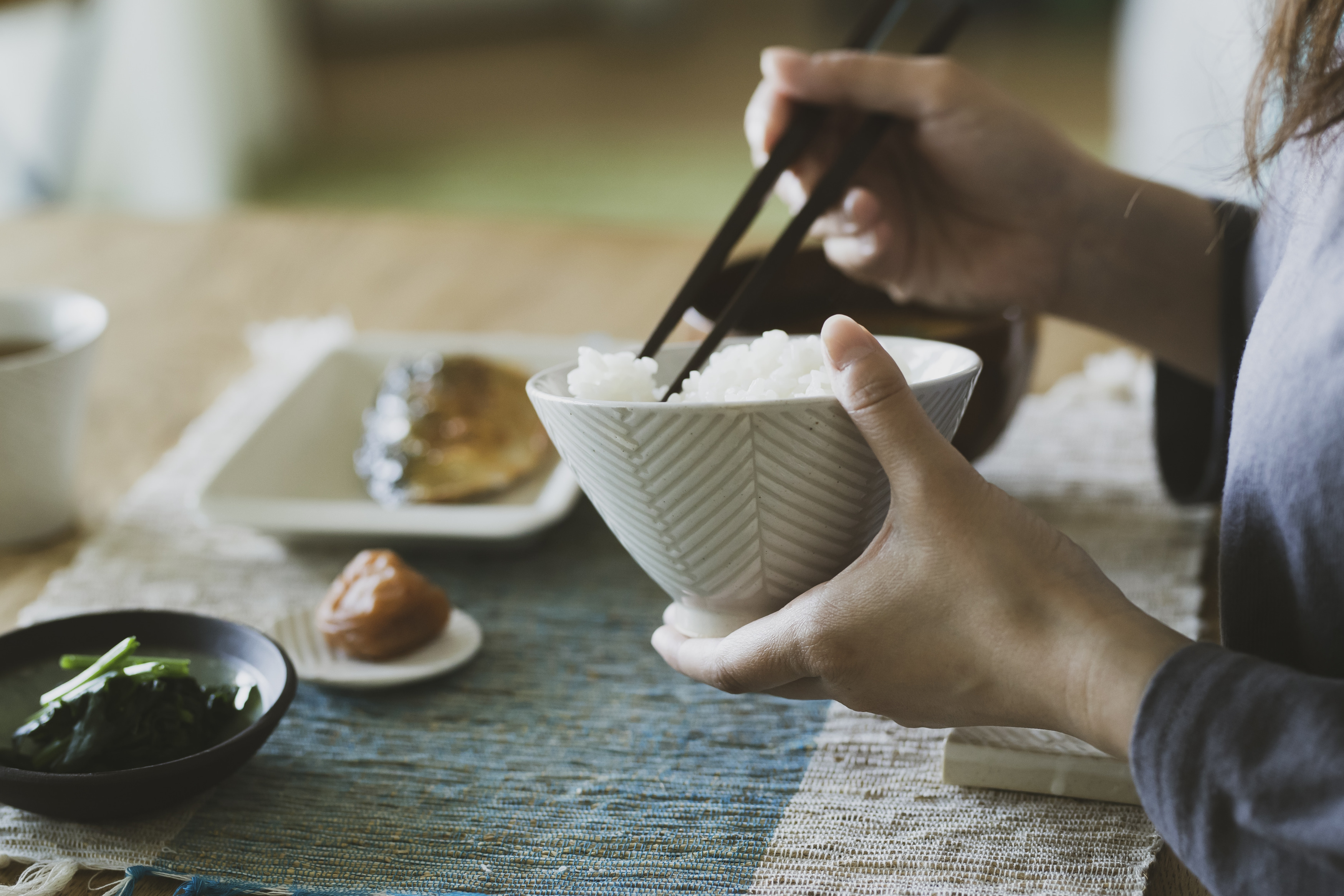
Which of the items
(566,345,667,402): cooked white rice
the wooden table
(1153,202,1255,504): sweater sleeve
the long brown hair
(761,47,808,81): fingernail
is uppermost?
the long brown hair

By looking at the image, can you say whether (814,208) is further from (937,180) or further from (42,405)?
(42,405)

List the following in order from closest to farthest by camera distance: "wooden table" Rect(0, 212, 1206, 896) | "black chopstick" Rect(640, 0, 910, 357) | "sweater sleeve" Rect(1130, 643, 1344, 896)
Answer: "sweater sleeve" Rect(1130, 643, 1344, 896)
"black chopstick" Rect(640, 0, 910, 357)
"wooden table" Rect(0, 212, 1206, 896)

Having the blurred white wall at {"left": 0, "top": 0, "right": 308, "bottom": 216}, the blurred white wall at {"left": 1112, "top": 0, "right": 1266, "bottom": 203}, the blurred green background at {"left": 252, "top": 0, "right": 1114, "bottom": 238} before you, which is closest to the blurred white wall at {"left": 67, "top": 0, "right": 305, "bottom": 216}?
the blurred white wall at {"left": 0, "top": 0, "right": 308, "bottom": 216}

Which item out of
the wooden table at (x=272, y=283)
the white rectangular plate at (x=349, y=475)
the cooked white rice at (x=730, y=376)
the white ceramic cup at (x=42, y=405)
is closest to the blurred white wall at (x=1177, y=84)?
the cooked white rice at (x=730, y=376)

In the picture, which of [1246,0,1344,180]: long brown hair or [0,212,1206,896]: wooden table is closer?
[1246,0,1344,180]: long brown hair

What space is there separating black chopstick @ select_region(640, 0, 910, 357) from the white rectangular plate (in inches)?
9.0

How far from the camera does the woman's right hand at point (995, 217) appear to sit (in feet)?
2.98

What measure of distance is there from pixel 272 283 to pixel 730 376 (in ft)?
3.25

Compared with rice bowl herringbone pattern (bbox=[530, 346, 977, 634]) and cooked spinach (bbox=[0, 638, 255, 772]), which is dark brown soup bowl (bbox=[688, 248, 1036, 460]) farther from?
cooked spinach (bbox=[0, 638, 255, 772])

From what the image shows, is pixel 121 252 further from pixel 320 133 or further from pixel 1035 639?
pixel 320 133

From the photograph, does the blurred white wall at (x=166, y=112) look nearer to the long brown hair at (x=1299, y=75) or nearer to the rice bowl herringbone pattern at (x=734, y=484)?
the rice bowl herringbone pattern at (x=734, y=484)

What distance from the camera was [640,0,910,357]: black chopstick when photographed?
0.71 metres

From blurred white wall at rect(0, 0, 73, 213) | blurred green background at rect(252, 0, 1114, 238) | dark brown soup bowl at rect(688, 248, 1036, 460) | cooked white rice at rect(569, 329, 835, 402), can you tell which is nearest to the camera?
cooked white rice at rect(569, 329, 835, 402)

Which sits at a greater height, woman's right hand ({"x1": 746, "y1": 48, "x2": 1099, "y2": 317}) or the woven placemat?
woman's right hand ({"x1": 746, "y1": 48, "x2": 1099, "y2": 317})
